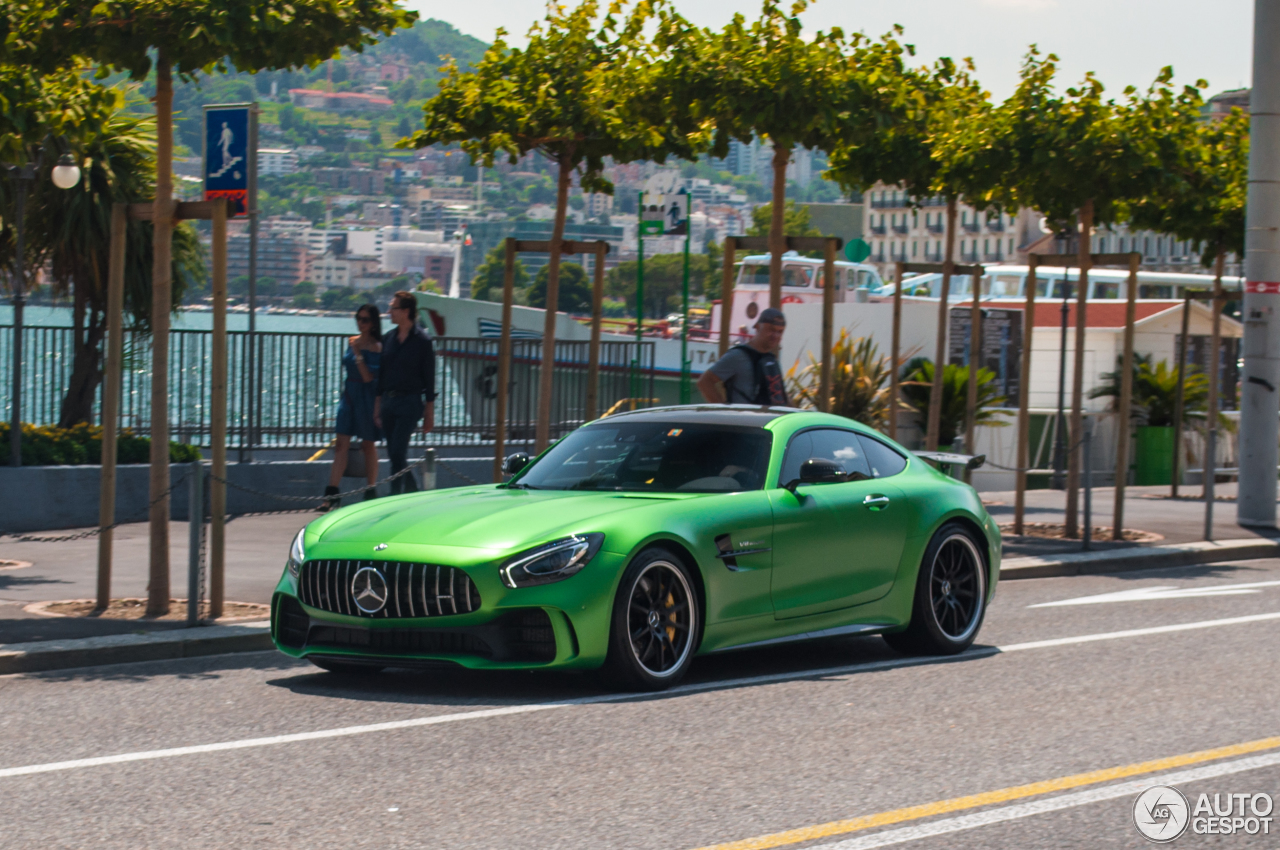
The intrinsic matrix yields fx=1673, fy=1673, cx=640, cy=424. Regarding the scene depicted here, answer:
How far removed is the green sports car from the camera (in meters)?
7.39

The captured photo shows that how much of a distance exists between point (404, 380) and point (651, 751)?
26.2 ft

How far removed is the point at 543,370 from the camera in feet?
45.3

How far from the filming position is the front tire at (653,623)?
7504 millimetres

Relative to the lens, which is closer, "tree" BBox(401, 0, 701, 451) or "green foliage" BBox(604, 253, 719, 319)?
"tree" BBox(401, 0, 701, 451)

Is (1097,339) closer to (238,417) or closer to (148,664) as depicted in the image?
(238,417)

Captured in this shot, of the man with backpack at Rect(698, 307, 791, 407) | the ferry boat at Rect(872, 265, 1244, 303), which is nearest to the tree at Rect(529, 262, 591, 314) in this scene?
the ferry boat at Rect(872, 265, 1244, 303)

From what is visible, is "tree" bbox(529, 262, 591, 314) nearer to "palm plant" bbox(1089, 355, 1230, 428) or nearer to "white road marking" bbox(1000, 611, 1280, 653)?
"palm plant" bbox(1089, 355, 1230, 428)

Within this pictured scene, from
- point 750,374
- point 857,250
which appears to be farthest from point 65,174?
point 857,250

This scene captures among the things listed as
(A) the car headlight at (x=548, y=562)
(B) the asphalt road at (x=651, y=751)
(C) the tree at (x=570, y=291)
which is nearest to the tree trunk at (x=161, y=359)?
(B) the asphalt road at (x=651, y=751)

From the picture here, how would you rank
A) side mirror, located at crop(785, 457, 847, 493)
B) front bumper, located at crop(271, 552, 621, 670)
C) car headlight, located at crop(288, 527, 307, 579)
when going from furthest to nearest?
side mirror, located at crop(785, 457, 847, 493)
car headlight, located at crop(288, 527, 307, 579)
front bumper, located at crop(271, 552, 621, 670)

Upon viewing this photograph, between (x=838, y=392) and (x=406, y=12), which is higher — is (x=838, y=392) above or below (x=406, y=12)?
below

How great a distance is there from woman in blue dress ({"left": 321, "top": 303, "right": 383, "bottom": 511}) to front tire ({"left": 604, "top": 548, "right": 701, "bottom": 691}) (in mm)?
7569

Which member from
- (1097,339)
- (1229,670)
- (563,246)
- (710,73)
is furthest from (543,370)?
(1097,339)

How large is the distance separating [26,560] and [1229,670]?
8751mm
